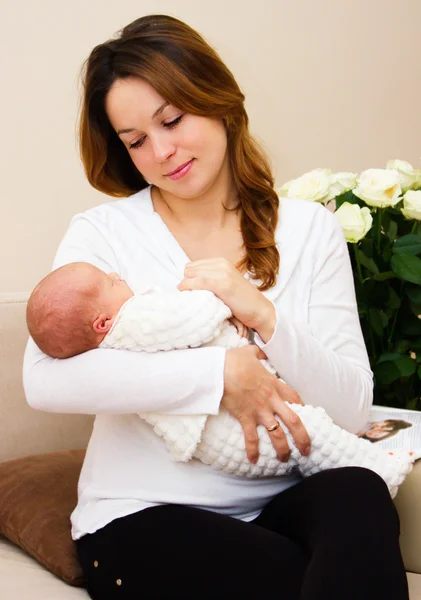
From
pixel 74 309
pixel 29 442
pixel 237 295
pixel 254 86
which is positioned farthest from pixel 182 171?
pixel 254 86

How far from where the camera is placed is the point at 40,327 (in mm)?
1375

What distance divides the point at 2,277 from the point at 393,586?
4.90ft

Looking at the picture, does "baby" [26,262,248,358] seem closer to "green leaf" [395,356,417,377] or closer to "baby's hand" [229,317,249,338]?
"baby's hand" [229,317,249,338]

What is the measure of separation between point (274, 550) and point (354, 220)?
92cm

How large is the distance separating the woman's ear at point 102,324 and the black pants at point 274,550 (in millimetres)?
344

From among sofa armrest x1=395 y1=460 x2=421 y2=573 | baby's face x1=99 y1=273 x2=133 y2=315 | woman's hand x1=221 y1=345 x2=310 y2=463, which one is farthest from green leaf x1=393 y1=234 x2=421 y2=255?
baby's face x1=99 y1=273 x2=133 y2=315

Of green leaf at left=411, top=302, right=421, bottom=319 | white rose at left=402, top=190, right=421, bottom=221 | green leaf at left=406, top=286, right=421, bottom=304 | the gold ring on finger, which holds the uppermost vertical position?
white rose at left=402, top=190, right=421, bottom=221

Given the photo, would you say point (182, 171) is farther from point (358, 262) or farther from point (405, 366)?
point (405, 366)

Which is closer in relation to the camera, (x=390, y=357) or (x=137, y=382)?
(x=137, y=382)

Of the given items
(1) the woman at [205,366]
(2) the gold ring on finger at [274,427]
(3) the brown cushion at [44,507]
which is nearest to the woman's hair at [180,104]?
(1) the woman at [205,366]

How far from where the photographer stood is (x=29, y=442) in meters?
1.92

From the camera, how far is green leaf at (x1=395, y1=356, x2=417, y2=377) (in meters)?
1.95

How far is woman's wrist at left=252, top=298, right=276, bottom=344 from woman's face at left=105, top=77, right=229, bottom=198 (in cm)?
36

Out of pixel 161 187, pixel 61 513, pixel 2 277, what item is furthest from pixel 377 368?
pixel 2 277
